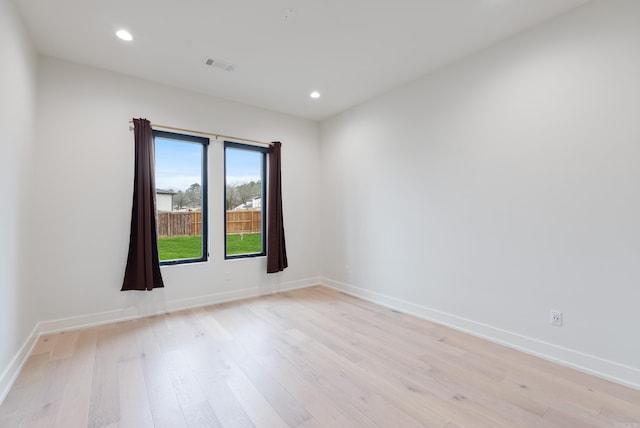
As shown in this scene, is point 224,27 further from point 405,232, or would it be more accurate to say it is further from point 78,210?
point 405,232

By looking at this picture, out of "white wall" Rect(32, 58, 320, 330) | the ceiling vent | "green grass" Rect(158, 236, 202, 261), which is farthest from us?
"green grass" Rect(158, 236, 202, 261)

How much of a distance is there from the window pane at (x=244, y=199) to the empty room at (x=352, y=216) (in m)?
0.04

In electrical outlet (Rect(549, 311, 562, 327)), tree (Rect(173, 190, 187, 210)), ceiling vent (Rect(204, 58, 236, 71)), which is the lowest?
electrical outlet (Rect(549, 311, 562, 327))

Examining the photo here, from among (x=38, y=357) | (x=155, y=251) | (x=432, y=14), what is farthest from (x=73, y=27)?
(x=432, y=14)

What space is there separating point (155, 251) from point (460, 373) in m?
3.25

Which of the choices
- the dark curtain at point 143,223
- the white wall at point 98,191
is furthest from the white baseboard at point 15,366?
the dark curtain at point 143,223

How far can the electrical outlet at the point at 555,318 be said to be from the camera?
2.33m

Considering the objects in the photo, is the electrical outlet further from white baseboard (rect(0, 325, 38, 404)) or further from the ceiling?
white baseboard (rect(0, 325, 38, 404))

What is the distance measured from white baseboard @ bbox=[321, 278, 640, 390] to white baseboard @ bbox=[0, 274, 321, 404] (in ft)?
5.61

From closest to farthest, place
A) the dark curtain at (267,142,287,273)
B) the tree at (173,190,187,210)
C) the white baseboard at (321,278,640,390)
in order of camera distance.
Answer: the white baseboard at (321,278,640,390) → the tree at (173,190,187,210) → the dark curtain at (267,142,287,273)

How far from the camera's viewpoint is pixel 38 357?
7.86 feet

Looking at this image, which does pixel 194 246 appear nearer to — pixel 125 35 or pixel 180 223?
pixel 180 223

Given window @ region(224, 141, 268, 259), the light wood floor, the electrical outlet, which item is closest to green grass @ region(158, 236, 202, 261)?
window @ region(224, 141, 268, 259)

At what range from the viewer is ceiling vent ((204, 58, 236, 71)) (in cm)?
301
